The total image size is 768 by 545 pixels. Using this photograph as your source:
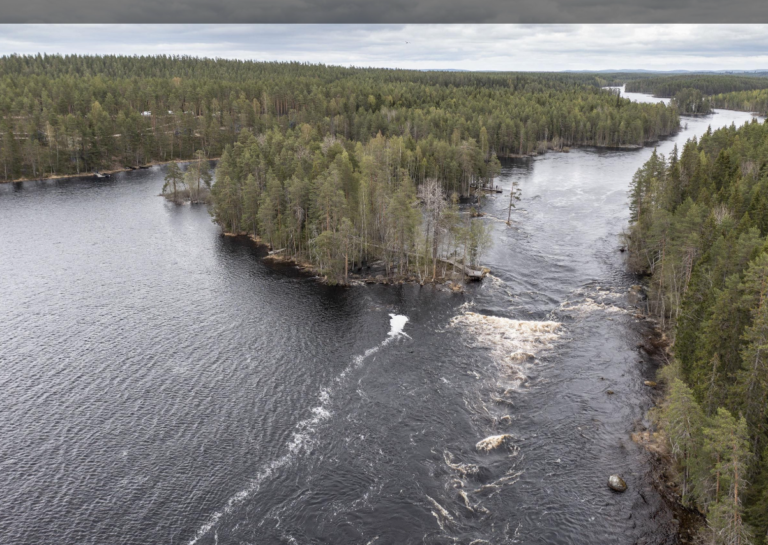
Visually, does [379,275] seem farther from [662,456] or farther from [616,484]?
[616,484]

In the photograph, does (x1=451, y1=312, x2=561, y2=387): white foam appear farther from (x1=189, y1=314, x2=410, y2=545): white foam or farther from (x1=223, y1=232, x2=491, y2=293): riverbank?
(x1=189, y1=314, x2=410, y2=545): white foam

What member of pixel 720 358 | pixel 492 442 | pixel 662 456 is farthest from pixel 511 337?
pixel 720 358

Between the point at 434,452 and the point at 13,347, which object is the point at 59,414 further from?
the point at 434,452

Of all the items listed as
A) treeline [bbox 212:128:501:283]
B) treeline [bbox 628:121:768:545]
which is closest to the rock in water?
treeline [bbox 628:121:768:545]

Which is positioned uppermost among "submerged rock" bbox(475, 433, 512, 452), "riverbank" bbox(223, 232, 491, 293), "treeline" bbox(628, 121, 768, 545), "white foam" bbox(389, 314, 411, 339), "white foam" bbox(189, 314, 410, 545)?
"treeline" bbox(628, 121, 768, 545)

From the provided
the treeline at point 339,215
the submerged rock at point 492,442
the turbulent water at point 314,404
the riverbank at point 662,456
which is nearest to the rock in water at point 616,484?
the turbulent water at point 314,404

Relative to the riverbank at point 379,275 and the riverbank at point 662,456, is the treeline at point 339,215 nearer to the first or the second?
the riverbank at point 379,275

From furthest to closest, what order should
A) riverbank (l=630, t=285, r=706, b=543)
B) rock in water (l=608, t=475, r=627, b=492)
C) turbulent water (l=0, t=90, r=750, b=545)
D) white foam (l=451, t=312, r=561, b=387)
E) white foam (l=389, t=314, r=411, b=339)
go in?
white foam (l=389, t=314, r=411, b=339)
white foam (l=451, t=312, r=561, b=387)
rock in water (l=608, t=475, r=627, b=492)
turbulent water (l=0, t=90, r=750, b=545)
riverbank (l=630, t=285, r=706, b=543)
